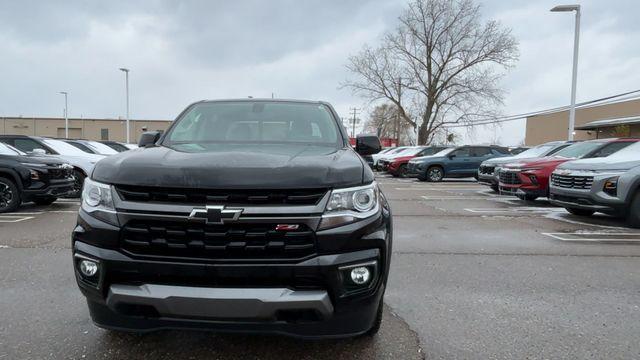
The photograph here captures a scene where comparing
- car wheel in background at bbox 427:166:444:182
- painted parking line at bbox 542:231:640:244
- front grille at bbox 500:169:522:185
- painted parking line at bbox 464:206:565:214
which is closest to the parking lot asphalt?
painted parking line at bbox 542:231:640:244

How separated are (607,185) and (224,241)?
7.46m

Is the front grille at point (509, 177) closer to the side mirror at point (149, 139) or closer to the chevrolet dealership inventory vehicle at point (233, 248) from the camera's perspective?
the side mirror at point (149, 139)

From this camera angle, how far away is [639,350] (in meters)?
3.09

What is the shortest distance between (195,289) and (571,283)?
3920 mm

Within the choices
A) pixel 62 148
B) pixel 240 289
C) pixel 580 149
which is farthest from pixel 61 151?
pixel 580 149

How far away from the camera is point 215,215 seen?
2348 millimetres

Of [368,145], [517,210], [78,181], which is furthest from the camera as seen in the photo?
[78,181]

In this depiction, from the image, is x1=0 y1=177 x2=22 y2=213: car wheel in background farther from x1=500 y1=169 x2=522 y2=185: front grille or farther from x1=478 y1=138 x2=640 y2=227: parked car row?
x1=500 y1=169 x2=522 y2=185: front grille

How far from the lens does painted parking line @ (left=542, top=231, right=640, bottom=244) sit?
6.79 meters

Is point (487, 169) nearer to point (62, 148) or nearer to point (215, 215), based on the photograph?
point (62, 148)

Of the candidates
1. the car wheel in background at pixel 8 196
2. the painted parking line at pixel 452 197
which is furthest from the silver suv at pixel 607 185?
the car wheel in background at pixel 8 196

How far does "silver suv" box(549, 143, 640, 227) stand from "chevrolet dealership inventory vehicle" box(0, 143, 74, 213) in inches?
389

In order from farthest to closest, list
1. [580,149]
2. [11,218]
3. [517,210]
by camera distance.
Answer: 1. [580,149]
2. [517,210]
3. [11,218]

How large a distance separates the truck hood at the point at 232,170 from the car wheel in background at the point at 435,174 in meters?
16.9
